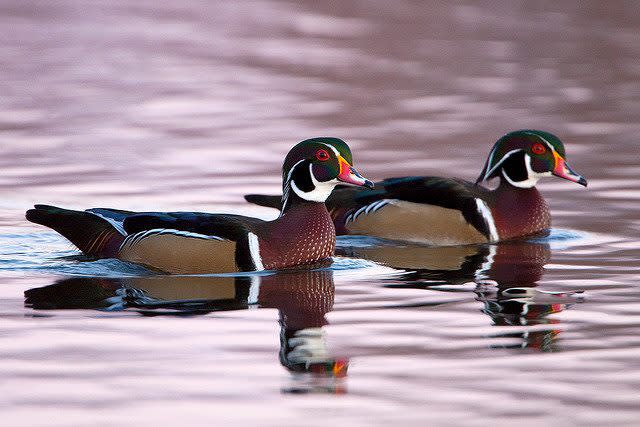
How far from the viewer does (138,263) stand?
1073 cm

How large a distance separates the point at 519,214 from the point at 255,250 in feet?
9.16

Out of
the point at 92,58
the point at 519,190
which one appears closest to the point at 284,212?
the point at 519,190

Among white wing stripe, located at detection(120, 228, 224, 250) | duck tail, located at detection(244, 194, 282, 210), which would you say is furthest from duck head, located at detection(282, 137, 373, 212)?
duck tail, located at detection(244, 194, 282, 210)

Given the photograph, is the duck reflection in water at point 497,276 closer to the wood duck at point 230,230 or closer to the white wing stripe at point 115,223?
the wood duck at point 230,230

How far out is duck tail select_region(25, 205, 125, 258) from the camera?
10.9m

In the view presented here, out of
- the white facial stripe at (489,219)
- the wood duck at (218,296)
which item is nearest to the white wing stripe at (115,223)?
the wood duck at (218,296)

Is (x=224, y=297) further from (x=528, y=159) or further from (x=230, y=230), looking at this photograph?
(x=528, y=159)

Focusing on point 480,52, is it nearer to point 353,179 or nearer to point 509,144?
point 509,144

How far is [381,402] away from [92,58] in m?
15.8

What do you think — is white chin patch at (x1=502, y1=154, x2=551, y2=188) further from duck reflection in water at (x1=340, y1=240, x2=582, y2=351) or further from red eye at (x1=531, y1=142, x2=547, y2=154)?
duck reflection in water at (x1=340, y1=240, x2=582, y2=351)

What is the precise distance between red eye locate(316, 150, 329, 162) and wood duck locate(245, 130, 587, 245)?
4.18 feet

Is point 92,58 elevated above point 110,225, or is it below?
above

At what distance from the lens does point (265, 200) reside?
1241cm

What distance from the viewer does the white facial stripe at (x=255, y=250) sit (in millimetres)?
10609
